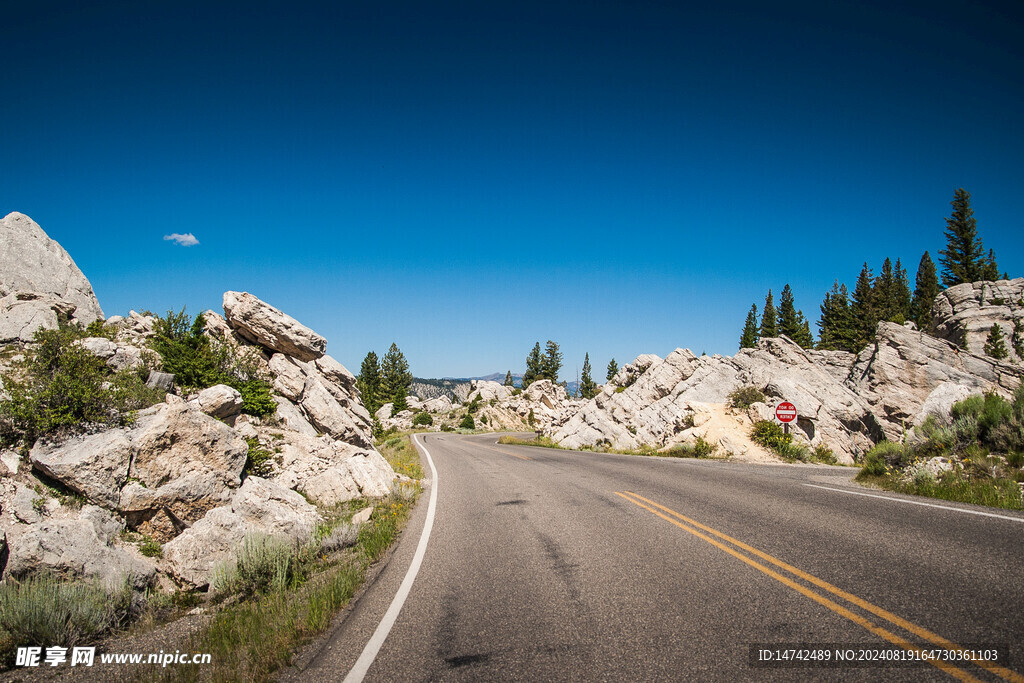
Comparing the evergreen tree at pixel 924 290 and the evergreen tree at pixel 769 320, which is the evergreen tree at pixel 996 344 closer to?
the evergreen tree at pixel 924 290

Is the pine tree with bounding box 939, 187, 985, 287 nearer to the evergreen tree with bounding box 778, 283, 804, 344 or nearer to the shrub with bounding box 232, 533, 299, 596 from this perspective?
the evergreen tree with bounding box 778, 283, 804, 344

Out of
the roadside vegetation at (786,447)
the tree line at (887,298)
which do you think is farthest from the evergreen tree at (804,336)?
the roadside vegetation at (786,447)

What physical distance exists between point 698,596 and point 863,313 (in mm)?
90291

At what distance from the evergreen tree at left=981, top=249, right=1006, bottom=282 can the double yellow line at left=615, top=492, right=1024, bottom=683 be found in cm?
7972

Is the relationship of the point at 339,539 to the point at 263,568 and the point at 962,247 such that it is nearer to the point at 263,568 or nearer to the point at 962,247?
the point at 263,568

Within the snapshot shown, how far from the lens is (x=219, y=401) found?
41.7 feet

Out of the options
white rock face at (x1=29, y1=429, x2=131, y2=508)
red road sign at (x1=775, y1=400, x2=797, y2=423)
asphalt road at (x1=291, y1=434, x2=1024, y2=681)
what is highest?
red road sign at (x1=775, y1=400, x2=797, y2=423)

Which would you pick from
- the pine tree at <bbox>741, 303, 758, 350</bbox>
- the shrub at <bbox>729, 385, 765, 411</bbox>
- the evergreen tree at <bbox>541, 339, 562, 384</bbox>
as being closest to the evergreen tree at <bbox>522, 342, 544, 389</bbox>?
the evergreen tree at <bbox>541, 339, 562, 384</bbox>

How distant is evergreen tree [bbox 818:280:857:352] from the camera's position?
75188mm

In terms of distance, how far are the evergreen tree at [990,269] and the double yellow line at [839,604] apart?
79718 millimetres

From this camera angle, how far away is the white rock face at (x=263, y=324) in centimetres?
1906

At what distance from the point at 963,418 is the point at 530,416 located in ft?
201

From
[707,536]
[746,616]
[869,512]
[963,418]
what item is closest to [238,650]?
[746,616]

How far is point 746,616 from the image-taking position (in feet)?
14.3
